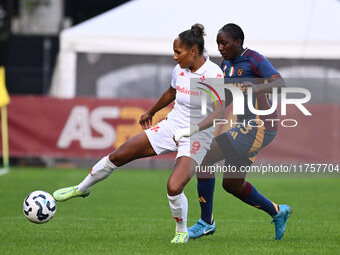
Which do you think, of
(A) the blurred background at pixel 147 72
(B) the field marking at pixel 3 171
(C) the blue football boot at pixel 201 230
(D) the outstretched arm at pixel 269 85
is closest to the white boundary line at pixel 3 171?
(B) the field marking at pixel 3 171

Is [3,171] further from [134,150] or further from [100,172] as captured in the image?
[134,150]

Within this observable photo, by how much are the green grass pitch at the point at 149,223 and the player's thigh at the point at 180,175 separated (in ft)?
1.64

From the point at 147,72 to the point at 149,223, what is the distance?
10.6 m

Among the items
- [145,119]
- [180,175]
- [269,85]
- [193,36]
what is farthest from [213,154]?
[193,36]

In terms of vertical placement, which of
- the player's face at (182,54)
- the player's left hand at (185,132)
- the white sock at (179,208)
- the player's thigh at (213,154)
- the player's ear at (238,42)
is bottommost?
the white sock at (179,208)

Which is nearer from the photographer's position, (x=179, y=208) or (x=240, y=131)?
(x=179, y=208)

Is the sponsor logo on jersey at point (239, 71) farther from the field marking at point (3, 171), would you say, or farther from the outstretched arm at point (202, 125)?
the field marking at point (3, 171)

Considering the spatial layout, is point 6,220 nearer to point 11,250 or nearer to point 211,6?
point 11,250

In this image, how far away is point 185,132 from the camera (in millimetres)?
6840

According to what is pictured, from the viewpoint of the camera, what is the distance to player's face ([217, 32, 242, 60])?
24.1 feet

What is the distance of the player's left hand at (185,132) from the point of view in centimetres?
683

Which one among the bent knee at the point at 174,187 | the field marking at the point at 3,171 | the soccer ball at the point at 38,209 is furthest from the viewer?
the field marking at the point at 3,171

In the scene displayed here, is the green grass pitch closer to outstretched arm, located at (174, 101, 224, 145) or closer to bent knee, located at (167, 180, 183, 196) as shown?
bent knee, located at (167, 180, 183, 196)

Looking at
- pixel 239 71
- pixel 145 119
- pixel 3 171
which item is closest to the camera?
pixel 239 71
